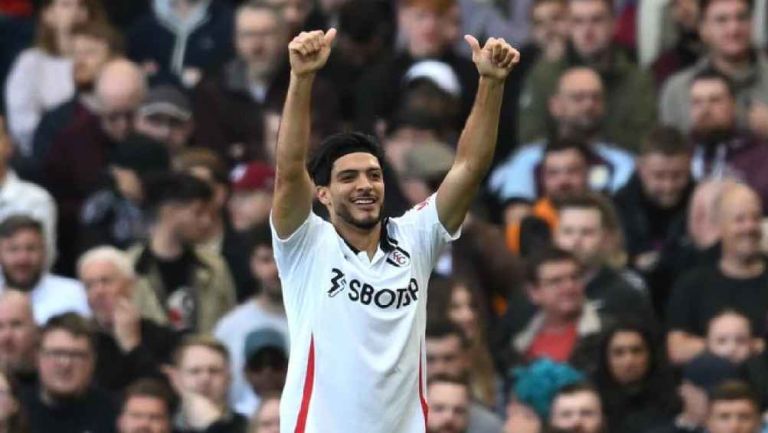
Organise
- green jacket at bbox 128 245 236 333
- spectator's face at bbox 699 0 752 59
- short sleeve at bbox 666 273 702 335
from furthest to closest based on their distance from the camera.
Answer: spectator's face at bbox 699 0 752 59 → green jacket at bbox 128 245 236 333 → short sleeve at bbox 666 273 702 335

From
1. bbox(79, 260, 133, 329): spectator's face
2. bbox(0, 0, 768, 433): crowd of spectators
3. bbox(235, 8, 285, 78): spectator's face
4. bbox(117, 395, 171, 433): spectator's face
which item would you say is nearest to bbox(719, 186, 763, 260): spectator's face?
bbox(0, 0, 768, 433): crowd of spectators

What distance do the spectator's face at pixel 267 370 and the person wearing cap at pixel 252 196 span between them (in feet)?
4.43

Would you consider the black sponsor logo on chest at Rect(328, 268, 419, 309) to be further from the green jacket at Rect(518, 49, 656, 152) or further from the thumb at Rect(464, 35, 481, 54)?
the green jacket at Rect(518, 49, 656, 152)

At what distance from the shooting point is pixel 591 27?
1620 centimetres

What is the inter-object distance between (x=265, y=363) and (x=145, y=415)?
2.91 feet

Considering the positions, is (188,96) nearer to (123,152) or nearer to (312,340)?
(123,152)

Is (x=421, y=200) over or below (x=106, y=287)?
over

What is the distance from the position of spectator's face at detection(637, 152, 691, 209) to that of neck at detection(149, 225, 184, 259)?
262cm

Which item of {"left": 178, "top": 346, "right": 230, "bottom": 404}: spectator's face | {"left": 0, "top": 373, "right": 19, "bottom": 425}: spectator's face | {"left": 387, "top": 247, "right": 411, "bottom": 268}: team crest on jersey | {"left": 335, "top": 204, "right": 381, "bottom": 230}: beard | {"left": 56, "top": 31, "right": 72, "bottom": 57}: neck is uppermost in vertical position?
{"left": 56, "top": 31, "right": 72, "bottom": 57}: neck

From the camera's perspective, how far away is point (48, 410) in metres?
13.7

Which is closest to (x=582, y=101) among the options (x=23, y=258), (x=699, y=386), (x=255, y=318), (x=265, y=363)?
(x=255, y=318)

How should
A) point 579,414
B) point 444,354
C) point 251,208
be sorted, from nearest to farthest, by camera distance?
point 579,414, point 444,354, point 251,208

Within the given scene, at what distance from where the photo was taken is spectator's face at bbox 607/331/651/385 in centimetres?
1349

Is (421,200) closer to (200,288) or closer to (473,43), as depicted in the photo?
(200,288)
